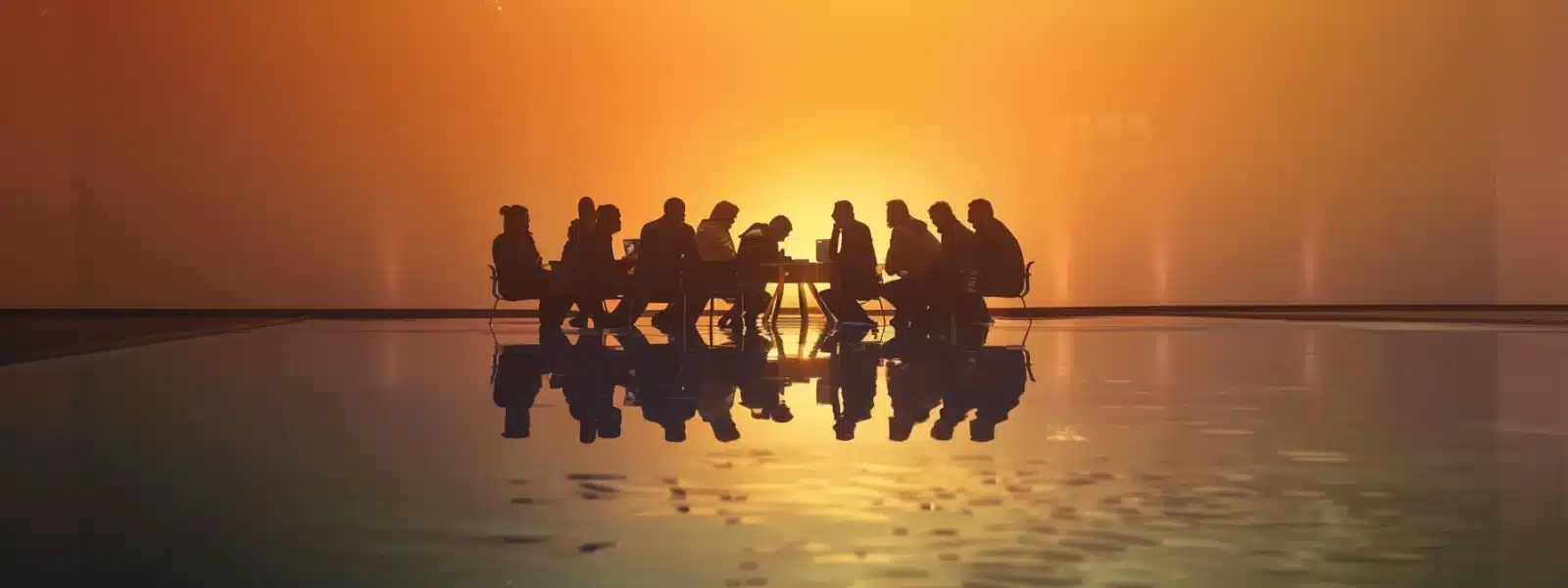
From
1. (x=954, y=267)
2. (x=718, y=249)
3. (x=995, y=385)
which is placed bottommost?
(x=995, y=385)

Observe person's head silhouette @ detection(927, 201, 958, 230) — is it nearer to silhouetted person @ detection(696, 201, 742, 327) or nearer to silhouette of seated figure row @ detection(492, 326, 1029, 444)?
silhouette of seated figure row @ detection(492, 326, 1029, 444)

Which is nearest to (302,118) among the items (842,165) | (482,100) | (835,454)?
(482,100)

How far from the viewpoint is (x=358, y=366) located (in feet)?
31.5

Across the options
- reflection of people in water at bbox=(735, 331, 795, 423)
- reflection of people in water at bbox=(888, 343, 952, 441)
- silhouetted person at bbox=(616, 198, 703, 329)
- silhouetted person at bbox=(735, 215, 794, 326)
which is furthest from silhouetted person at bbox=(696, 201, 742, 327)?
reflection of people in water at bbox=(888, 343, 952, 441)

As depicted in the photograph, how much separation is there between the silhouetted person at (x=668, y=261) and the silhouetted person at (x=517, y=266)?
86cm

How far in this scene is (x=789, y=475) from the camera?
470cm

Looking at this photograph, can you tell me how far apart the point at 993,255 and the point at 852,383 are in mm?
4809

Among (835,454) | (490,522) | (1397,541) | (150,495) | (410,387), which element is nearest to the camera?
(1397,541)

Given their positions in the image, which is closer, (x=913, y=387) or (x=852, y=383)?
(x=913, y=387)

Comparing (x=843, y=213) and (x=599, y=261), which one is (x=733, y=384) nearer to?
(x=599, y=261)

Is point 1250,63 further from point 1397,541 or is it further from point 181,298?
point 1397,541

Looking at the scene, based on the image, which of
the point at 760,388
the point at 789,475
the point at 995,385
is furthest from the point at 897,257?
the point at 789,475

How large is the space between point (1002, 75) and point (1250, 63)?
2.34 m

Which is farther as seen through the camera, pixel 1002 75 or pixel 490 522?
pixel 1002 75
